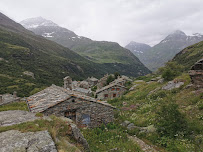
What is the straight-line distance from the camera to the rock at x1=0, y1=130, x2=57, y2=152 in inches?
166

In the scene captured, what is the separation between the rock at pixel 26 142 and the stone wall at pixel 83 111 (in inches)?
230

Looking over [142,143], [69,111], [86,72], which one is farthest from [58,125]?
[86,72]

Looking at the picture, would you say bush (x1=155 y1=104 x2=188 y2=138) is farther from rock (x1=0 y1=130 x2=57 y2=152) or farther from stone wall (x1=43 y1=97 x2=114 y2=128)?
rock (x1=0 y1=130 x2=57 y2=152)

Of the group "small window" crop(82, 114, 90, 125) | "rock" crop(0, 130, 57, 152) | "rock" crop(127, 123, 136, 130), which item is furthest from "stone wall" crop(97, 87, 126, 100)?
"rock" crop(0, 130, 57, 152)

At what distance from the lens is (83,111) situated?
11797 millimetres

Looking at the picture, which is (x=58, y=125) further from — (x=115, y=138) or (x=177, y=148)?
(x=177, y=148)

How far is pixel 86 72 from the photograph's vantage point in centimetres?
19550

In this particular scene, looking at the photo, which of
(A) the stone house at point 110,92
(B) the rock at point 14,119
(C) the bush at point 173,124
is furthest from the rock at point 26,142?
(A) the stone house at point 110,92

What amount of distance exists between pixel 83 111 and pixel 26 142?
24.1 ft

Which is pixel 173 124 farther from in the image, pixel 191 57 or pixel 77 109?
pixel 191 57

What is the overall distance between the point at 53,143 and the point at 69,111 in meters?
7.16

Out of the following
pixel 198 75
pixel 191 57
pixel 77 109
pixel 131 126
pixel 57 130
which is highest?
pixel 191 57

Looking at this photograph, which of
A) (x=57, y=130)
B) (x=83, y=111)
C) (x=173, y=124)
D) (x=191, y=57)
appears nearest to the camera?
(x=57, y=130)

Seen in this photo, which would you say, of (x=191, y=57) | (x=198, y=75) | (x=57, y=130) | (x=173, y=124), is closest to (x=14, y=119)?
(x=57, y=130)
